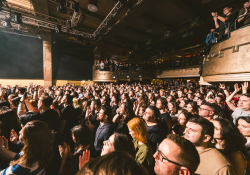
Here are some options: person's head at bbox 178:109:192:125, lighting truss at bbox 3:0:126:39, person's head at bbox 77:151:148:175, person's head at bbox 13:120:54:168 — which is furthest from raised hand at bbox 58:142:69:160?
lighting truss at bbox 3:0:126:39

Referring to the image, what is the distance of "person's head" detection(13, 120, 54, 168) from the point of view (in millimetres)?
1059

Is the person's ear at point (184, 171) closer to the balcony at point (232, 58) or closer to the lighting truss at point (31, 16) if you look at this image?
the balcony at point (232, 58)

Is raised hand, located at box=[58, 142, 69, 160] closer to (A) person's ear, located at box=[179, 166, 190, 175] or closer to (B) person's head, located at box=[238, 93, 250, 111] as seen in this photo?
(A) person's ear, located at box=[179, 166, 190, 175]

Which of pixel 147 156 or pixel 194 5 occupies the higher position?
pixel 194 5

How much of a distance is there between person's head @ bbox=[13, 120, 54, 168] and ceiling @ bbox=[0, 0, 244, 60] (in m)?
6.92

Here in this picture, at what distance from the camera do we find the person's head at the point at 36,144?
1059 millimetres

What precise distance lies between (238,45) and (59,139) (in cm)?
583

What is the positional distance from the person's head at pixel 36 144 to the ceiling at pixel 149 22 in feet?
22.7

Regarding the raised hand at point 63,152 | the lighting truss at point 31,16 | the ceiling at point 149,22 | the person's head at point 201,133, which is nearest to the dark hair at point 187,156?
the person's head at point 201,133

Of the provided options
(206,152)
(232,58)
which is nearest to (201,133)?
(206,152)

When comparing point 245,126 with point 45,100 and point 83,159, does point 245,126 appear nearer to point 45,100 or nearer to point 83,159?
point 83,159

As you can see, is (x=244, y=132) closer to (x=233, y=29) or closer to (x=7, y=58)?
(x=233, y=29)

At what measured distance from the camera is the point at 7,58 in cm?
938

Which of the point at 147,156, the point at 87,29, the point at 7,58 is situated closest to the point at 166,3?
the point at 87,29
